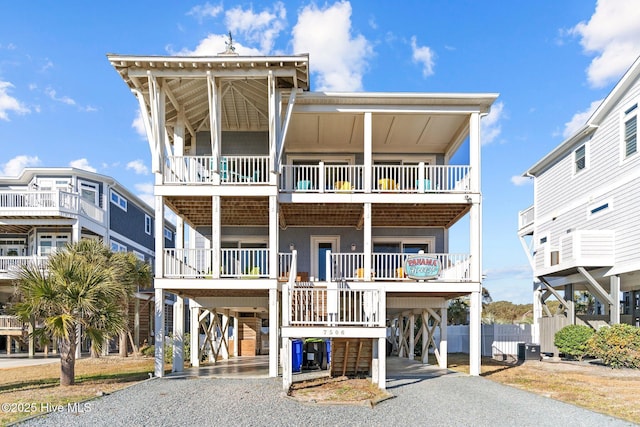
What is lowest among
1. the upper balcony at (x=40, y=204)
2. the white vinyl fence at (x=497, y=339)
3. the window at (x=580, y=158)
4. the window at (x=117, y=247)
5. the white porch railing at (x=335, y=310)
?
the white vinyl fence at (x=497, y=339)

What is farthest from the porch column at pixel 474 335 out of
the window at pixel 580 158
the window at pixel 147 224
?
the window at pixel 147 224

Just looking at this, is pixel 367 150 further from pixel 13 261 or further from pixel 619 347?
pixel 13 261

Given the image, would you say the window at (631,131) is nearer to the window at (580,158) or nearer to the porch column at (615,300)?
the window at (580,158)

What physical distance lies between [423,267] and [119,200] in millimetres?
21682

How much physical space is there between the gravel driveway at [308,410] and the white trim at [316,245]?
7.66 m

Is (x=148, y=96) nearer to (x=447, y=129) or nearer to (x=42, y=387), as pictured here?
(x=42, y=387)

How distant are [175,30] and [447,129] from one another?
34.5ft

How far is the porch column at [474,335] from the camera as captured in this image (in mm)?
15641

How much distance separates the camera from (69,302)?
1233 cm

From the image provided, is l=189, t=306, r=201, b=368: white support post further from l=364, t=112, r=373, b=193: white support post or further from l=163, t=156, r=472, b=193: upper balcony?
l=364, t=112, r=373, b=193: white support post

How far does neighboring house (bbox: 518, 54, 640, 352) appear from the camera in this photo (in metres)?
19.2

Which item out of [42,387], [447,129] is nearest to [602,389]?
[447,129]

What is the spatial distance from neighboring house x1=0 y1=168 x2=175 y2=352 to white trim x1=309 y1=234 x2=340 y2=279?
422 inches

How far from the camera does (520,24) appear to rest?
18375 mm
